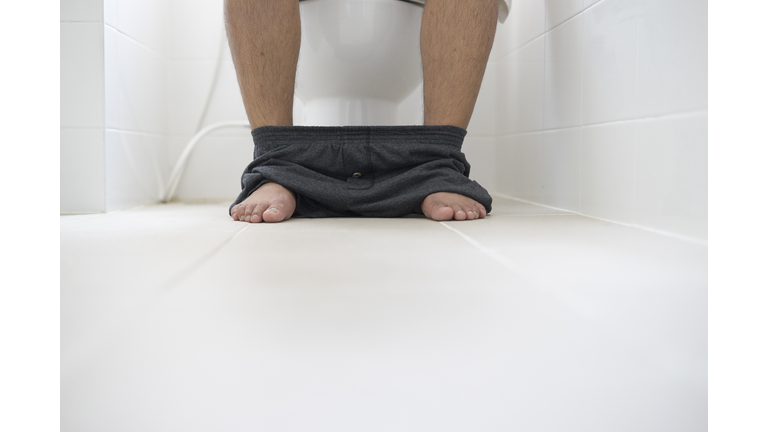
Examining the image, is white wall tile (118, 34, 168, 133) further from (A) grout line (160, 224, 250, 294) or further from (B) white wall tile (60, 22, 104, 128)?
(A) grout line (160, 224, 250, 294)

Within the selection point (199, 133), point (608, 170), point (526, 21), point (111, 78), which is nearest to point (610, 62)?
point (608, 170)

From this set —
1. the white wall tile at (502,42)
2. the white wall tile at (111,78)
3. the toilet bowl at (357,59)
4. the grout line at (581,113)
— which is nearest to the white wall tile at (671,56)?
the grout line at (581,113)

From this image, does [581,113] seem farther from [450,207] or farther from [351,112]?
[351,112]

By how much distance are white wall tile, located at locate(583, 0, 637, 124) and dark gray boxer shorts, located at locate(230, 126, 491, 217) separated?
27 centimetres

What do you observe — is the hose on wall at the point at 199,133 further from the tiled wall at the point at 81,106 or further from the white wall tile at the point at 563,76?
the white wall tile at the point at 563,76

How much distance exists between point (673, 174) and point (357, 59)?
0.67 m

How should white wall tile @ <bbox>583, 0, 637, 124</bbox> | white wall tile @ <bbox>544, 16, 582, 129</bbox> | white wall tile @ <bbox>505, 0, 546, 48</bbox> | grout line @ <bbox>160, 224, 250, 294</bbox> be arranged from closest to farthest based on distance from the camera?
grout line @ <bbox>160, 224, 250, 294</bbox> < white wall tile @ <bbox>583, 0, 637, 124</bbox> < white wall tile @ <bbox>544, 16, 582, 129</bbox> < white wall tile @ <bbox>505, 0, 546, 48</bbox>

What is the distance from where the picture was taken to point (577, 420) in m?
0.30

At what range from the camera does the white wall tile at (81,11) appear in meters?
1.16

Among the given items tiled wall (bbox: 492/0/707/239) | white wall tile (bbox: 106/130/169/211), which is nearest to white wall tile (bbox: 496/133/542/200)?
tiled wall (bbox: 492/0/707/239)

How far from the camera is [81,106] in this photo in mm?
1184

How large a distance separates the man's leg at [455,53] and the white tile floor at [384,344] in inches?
22.3

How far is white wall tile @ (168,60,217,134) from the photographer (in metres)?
1.66

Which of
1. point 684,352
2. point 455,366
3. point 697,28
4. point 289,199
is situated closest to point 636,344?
point 684,352
